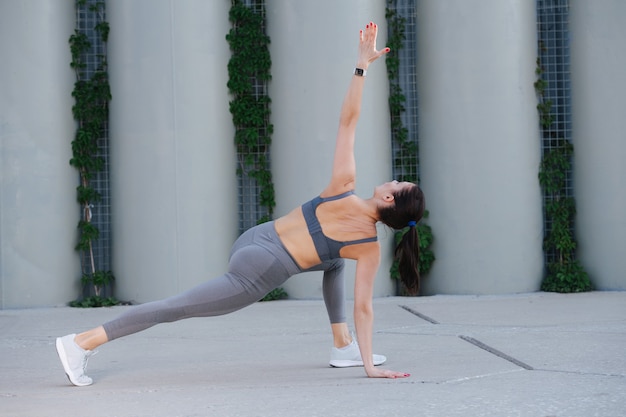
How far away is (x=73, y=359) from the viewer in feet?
12.9

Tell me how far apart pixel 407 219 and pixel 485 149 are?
151 inches

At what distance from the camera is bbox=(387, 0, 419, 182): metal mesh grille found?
8.08 meters

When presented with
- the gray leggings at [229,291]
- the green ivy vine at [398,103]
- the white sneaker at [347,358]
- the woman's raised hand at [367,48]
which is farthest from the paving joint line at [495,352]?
the green ivy vine at [398,103]

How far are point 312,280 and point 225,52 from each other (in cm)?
209

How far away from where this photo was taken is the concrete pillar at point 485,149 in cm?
763

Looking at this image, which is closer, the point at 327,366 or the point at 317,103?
the point at 327,366

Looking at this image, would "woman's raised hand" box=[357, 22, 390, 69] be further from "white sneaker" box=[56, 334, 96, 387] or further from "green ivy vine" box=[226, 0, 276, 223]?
"green ivy vine" box=[226, 0, 276, 223]

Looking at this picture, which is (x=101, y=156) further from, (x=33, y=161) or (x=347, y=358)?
(x=347, y=358)

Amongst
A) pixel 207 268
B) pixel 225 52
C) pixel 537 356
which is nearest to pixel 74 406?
pixel 537 356

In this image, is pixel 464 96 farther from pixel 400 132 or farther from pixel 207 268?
pixel 207 268

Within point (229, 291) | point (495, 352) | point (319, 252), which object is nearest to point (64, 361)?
point (229, 291)

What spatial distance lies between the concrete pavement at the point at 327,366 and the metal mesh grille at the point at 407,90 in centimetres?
153

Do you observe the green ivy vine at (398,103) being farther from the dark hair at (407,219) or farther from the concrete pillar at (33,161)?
the dark hair at (407,219)

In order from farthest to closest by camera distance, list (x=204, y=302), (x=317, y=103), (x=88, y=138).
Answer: (x=88, y=138), (x=317, y=103), (x=204, y=302)
